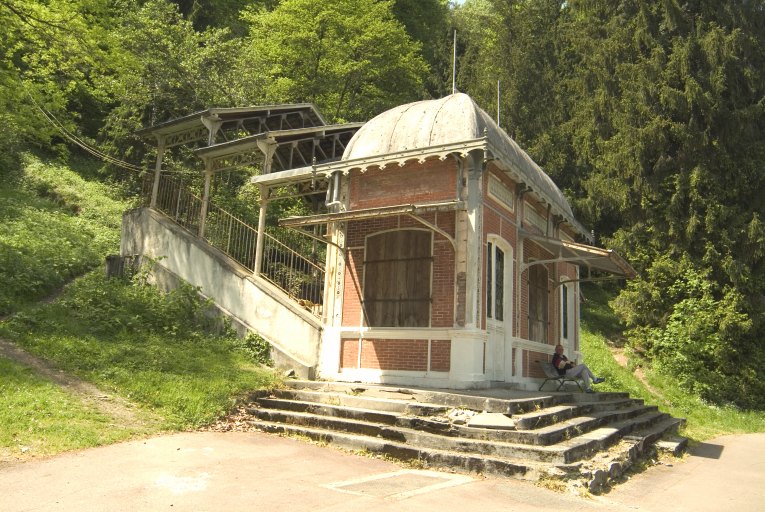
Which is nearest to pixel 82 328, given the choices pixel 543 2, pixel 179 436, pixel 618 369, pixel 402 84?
pixel 179 436

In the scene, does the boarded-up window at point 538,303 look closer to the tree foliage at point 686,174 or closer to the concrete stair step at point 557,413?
Result: the concrete stair step at point 557,413

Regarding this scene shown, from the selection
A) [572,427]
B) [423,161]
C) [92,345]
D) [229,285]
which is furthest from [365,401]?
[229,285]

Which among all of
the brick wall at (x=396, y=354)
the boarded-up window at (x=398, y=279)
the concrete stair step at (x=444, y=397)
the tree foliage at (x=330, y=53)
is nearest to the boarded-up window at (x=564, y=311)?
the concrete stair step at (x=444, y=397)

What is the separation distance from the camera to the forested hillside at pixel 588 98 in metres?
19.3

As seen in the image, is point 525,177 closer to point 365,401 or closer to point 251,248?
point 365,401

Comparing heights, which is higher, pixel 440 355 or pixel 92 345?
pixel 440 355

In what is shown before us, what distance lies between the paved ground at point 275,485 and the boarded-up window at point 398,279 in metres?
3.52

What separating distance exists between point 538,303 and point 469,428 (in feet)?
22.1

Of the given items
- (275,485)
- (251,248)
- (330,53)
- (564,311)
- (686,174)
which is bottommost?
(275,485)

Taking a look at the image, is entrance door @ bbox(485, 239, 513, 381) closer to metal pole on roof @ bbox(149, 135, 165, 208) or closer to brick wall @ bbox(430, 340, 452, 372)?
brick wall @ bbox(430, 340, 452, 372)

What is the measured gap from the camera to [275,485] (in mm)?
6188

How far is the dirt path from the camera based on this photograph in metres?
8.40

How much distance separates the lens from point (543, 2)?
101ft

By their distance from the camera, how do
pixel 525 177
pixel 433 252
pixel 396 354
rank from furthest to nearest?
pixel 525 177 → pixel 433 252 → pixel 396 354
